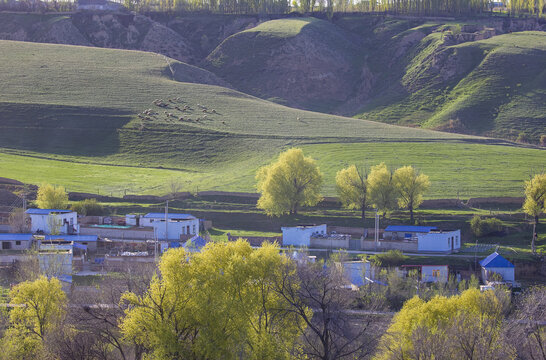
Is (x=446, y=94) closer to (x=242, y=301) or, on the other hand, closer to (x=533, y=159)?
(x=533, y=159)

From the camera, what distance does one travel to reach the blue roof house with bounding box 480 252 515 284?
55803 millimetres

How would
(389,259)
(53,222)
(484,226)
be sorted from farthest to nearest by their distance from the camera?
(484,226) < (53,222) < (389,259)

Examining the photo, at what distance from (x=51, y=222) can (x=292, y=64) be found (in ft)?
343

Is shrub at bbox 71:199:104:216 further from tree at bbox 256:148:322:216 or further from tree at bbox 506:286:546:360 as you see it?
tree at bbox 506:286:546:360

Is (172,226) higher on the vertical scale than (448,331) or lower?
higher

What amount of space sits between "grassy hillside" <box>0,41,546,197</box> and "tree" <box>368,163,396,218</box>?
771cm

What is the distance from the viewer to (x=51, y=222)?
6550 cm

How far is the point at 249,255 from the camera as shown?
38.8m

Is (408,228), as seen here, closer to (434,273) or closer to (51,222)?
(434,273)

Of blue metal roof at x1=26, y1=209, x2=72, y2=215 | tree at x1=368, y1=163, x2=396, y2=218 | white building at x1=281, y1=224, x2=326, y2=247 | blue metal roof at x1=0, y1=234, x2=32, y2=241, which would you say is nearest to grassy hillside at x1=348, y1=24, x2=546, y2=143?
tree at x1=368, y1=163, x2=396, y2=218

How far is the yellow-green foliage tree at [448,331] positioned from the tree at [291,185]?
3264 centimetres

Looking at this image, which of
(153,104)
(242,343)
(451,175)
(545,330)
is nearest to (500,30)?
(153,104)

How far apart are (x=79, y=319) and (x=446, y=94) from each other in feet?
366

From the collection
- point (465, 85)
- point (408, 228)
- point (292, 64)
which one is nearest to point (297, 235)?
point (408, 228)
